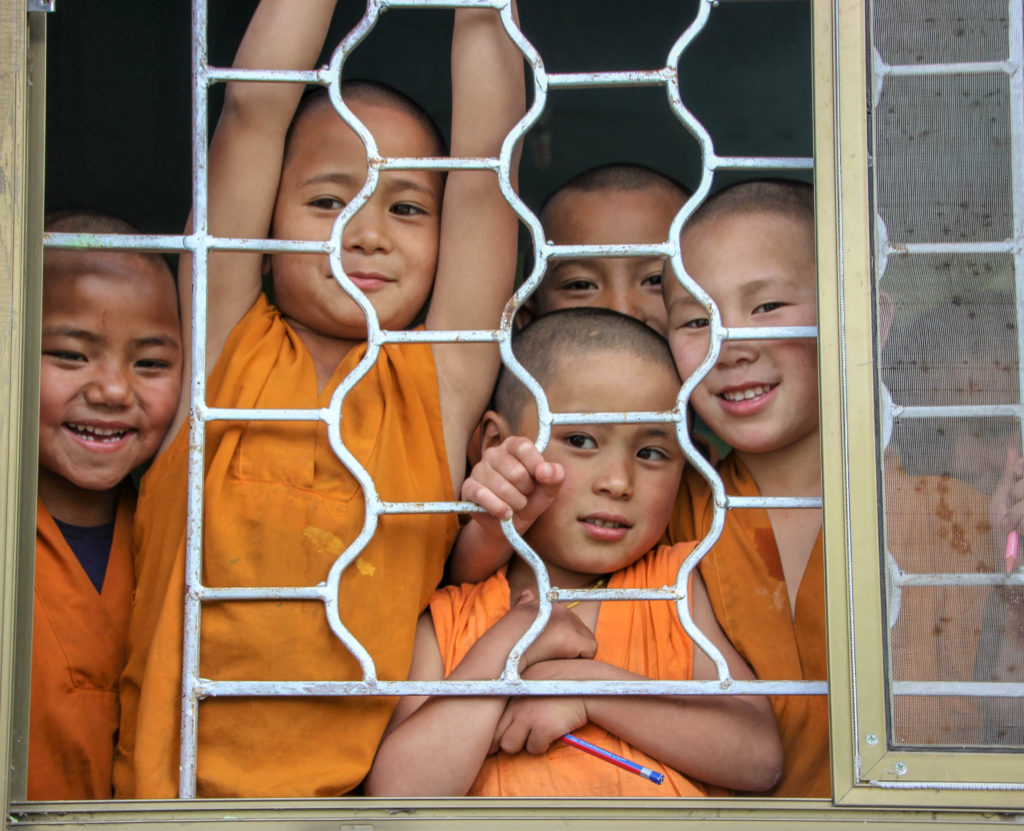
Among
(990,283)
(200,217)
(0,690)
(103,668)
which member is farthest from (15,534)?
(990,283)

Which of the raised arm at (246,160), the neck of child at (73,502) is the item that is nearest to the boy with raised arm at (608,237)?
the raised arm at (246,160)

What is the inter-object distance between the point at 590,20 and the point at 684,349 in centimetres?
90

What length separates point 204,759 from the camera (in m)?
1.44

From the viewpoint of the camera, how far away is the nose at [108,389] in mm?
1639

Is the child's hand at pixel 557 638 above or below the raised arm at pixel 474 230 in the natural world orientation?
below

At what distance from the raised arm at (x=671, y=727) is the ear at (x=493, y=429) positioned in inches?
15.2

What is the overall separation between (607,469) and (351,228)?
0.56 meters

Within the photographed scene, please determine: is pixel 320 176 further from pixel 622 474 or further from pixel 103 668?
pixel 103 668

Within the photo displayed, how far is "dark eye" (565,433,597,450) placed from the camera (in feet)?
5.43

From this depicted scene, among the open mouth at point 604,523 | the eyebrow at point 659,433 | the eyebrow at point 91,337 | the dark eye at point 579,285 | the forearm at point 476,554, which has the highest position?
the dark eye at point 579,285

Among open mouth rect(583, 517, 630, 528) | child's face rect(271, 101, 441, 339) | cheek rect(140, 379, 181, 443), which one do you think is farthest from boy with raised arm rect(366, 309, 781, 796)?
cheek rect(140, 379, 181, 443)

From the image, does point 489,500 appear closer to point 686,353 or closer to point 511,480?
point 511,480

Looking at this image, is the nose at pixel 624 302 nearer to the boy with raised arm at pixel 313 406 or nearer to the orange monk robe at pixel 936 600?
the boy with raised arm at pixel 313 406

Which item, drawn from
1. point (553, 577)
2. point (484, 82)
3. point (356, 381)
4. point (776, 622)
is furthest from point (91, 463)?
point (776, 622)
